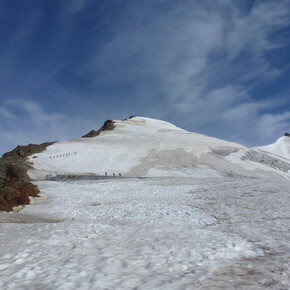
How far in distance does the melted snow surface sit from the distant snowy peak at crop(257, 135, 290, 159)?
59.5m

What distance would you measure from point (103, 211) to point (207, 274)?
35.2 feet

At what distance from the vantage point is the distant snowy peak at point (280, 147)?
72.2 meters

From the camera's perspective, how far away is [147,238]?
9.98 m

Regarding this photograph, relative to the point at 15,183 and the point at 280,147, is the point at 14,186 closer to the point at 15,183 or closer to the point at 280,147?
the point at 15,183

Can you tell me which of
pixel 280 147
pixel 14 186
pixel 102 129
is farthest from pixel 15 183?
pixel 280 147

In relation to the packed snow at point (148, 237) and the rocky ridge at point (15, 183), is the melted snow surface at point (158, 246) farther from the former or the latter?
the rocky ridge at point (15, 183)

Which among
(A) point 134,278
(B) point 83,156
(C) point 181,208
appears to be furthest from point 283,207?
(B) point 83,156

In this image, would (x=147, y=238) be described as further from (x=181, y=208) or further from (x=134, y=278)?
(x=181, y=208)

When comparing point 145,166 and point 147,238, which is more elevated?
point 145,166

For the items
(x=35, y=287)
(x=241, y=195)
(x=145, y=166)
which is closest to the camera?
(x=35, y=287)

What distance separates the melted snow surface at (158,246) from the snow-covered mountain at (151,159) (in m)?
18.1

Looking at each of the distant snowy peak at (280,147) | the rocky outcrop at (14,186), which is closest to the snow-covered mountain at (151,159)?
the rocky outcrop at (14,186)

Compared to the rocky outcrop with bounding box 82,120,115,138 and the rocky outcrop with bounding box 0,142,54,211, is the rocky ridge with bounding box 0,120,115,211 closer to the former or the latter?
the rocky outcrop with bounding box 0,142,54,211

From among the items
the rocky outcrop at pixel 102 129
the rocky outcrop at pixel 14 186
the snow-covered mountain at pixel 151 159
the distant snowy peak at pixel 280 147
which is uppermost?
the rocky outcrop at pixel 102 129
